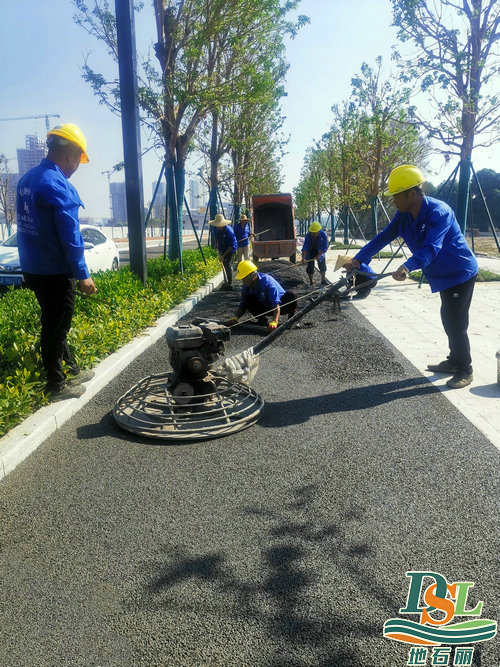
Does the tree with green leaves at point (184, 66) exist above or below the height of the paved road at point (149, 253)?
above

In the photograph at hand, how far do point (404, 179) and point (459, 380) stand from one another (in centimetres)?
199

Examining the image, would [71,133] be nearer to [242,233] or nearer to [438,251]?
[438,251]

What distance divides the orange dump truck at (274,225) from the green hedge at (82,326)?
10422 millimetres

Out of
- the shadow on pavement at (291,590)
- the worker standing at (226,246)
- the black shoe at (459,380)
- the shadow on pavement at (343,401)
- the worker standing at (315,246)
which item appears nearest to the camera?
the shadow on pavement at (291,590)

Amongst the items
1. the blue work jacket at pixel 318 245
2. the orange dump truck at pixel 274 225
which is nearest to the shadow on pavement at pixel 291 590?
the blue work jacket at pixel 318 245

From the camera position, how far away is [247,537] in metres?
2.82

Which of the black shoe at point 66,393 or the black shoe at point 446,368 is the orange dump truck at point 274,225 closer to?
the black shoe at point 446,368

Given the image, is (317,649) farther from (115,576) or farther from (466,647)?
(115,576)

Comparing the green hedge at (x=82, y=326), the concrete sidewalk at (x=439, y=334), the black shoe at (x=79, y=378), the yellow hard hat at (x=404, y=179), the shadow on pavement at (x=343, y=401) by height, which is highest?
the yellow hard hat at (x=404, y=179)

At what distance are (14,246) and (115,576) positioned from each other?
1095 cm

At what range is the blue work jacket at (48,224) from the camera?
4414mm

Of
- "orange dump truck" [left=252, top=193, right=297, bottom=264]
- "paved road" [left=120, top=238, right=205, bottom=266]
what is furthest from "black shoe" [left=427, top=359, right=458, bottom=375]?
"paved road" [left=120, top=238, right=205, bottom=266]

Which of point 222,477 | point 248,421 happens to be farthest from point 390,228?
point 222,477

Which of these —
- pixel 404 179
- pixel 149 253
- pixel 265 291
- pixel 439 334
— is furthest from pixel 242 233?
pixel 149 253
